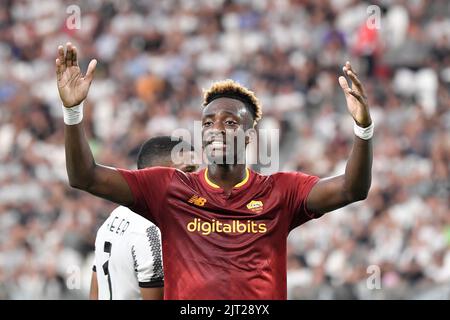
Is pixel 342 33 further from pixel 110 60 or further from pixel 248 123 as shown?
pixel 248 123

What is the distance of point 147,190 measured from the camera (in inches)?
196

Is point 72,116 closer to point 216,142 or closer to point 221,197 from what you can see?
point 216,142

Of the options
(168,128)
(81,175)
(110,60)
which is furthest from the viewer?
(110,60)

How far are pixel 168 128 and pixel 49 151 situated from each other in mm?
1880

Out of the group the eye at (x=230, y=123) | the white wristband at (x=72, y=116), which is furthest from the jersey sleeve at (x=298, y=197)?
the white wristband at (x=72, y=116)

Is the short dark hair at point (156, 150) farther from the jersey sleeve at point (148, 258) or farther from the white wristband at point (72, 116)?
the white wristband at point (72, 116)

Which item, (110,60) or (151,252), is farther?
(110,60)

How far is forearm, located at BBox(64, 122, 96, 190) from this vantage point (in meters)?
4.65

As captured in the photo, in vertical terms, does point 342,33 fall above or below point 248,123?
above

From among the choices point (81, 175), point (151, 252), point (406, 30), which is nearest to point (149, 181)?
point (81, 175)

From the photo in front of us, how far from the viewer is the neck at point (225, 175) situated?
516 centimetres

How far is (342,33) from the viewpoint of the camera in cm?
1506

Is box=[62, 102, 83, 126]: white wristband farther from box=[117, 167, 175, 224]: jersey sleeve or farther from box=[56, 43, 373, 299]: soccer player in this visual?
box=[117, 167, 175, 224]: jersey sleeve

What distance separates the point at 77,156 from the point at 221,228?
816 mm
